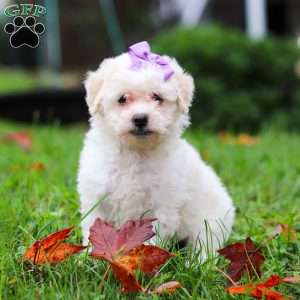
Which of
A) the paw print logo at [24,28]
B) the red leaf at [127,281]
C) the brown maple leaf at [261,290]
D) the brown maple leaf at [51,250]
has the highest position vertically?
the paw print logo at [24,28]

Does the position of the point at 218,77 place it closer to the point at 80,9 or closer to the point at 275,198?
the point at 275,198

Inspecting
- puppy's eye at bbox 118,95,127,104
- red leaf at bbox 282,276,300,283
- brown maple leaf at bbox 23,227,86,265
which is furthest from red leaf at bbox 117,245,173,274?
puppy's eye at bbox 118,95,127,104

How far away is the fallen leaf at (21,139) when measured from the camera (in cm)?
657

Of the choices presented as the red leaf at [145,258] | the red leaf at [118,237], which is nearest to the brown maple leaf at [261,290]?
the red leaf at [145,258]

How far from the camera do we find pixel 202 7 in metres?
13.6

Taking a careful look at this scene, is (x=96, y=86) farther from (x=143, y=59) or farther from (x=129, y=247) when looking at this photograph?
(x=129, y=247)

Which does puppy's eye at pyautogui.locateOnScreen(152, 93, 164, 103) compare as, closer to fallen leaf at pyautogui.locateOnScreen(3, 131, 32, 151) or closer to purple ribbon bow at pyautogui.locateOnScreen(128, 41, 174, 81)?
purple ribbon bow at pyautogui.locateOnScreen(128, 41, 174, 81)

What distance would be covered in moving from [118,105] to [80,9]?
38.2ft

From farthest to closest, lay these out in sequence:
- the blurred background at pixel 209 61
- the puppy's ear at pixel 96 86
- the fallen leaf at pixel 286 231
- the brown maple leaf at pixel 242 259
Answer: the blurred background at pixel 209 61, the fallen leaf at pixel 286 231, the puppy's ear at pixel 96 86, the brown maple leaf at pixel 242 259

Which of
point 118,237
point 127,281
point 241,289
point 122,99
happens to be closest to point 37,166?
point 122,99

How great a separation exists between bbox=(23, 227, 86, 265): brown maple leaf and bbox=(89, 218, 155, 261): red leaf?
0.29 feet

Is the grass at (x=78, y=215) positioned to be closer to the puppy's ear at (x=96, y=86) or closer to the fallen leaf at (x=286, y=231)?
the fallen leaf at (x=286, y=231)

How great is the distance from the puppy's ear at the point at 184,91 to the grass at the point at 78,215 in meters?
0.79

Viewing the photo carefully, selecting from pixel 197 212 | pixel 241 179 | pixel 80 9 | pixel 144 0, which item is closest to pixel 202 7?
pixel 144 0
